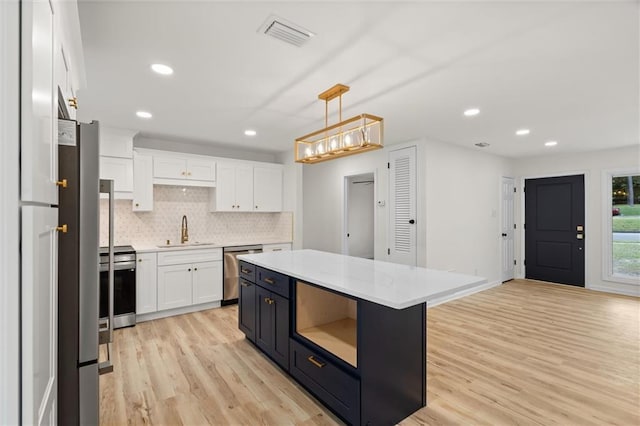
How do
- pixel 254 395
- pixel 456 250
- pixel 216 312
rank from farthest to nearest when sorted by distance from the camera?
pixel 456 250 → pixel 216 312 → pixel 254 395

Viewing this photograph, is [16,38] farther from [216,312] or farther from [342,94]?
[216,312]

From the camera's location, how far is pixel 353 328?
260 cm

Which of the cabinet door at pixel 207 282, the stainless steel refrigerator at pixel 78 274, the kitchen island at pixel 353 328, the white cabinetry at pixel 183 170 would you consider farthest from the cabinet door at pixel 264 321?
the white cabinetry at pixel 183 170

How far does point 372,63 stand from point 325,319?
2.02 m

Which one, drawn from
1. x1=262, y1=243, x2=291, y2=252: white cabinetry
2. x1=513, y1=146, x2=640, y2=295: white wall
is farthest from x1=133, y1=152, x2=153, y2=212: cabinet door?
x1=513, y1=146, x2=640, y2=295: white wall

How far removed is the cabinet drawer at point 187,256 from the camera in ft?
13.9

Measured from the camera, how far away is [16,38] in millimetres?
690

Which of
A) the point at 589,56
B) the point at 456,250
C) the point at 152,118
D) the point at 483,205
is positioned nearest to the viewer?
the point at 589,56

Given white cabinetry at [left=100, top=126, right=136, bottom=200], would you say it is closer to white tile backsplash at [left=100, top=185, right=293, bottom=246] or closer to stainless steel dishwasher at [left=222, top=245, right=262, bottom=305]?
white tile backsplash at [left=100, top=185, right=293, bottom=246]

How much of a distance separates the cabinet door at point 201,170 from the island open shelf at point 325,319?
9.75 feet

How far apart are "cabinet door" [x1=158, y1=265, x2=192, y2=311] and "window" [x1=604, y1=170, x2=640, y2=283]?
22.2 ft

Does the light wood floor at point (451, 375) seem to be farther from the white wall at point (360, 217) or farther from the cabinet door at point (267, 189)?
the white wall at point (360, 217)

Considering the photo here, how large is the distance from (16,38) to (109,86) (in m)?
2.49

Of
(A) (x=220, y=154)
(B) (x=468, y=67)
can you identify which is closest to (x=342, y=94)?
(B) (x=468, y=67)
